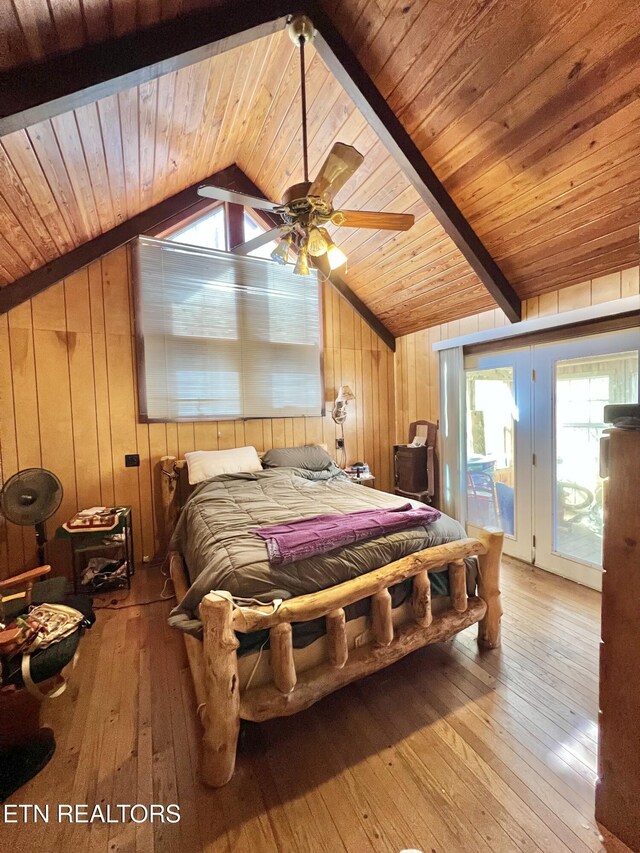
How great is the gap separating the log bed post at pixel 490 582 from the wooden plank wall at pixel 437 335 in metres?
1.88

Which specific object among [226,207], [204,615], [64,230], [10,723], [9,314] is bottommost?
[10,723]

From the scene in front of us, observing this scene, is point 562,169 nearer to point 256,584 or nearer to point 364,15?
point 364,15

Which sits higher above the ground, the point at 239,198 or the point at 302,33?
the point at 302,33

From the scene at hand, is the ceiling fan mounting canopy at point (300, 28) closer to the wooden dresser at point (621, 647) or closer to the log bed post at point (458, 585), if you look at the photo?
the wooden dresser at point (621, 647)

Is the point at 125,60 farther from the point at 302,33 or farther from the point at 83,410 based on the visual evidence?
the point at 83,410

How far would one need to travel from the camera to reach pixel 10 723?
1.39 meters

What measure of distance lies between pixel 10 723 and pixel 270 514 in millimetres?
1346

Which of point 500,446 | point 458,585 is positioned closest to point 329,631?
point 458,585

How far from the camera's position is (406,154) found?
237 cm

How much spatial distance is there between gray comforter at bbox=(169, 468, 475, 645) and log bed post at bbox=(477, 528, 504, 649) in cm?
A: 7

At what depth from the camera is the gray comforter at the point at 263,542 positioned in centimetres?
153

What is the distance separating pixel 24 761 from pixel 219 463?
2.08m

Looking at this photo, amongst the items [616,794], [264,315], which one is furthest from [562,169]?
[616,794]

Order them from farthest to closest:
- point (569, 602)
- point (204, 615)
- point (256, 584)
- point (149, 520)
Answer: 1. point (149, 520)
2. point (569, 602)
3. point (256, 584)
4. point (204, 615)
